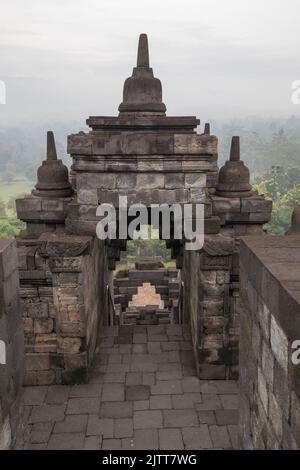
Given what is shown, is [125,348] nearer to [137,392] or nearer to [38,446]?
[137,392]

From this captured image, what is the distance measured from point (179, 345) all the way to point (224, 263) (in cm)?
247

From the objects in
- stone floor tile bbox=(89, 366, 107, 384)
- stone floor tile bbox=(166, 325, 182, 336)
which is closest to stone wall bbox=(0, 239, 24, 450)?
stone floor tile bbox=(89, 366, 107, 384)

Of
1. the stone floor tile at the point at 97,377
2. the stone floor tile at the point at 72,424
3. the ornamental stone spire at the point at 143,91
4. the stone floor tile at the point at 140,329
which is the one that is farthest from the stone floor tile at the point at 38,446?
the ornamental stone spire at the point at 143,91

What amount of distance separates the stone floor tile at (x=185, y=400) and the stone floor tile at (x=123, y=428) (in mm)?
774

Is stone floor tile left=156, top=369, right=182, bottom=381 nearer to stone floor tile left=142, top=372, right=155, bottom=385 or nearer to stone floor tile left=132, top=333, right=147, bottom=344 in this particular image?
stone floor tile left=142, top=372, right=155, bottom=385

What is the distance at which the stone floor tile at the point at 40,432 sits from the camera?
5.66 metres

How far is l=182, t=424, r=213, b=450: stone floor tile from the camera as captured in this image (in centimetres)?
553

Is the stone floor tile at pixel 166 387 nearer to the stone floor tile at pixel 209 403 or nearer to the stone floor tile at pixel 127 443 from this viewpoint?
the stone floor tile at pixel 209 403

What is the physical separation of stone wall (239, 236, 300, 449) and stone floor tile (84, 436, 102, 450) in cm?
212

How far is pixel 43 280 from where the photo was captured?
675 cm

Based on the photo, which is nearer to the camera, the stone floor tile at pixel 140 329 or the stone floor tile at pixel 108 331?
the stone floor tile at pixel 108 331

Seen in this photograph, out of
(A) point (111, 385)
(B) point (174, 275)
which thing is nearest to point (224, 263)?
(A) point (111, 385)

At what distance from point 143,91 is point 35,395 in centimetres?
553

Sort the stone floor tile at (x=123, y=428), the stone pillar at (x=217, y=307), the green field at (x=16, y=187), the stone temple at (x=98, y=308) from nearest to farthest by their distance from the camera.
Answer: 1. the stone floor tile at (x=123, y=428)
2. the stone temple at (x=98, y=308)
3. the stone pillar at (x=217, y=307)
4. the green field at (x=16, y=187)
